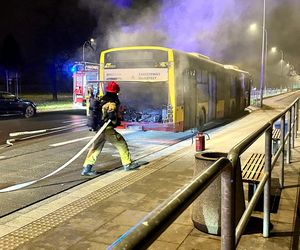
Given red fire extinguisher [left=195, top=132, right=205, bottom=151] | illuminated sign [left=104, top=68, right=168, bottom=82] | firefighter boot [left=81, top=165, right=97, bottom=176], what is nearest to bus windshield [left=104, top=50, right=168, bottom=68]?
illuminated sign [left=104, top=68, right=168, bottom=82]

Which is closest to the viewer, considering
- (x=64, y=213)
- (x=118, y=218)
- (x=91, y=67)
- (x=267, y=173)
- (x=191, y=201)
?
(x=191, y=201)

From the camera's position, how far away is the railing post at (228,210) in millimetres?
2237

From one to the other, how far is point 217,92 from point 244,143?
45.6ft

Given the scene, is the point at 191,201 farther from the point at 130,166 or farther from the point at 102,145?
the point at 130,166

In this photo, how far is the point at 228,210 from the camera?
2.28 m

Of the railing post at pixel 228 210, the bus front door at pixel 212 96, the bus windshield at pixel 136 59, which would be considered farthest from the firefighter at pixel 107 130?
the bus front door at pixel 212 96

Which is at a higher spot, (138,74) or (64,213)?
(138,74)

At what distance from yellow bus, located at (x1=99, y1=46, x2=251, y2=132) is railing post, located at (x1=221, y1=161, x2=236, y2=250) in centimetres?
961

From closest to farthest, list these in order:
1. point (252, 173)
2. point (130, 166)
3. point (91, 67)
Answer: point (252, 173) → point (130, 166) → point (91, 67)

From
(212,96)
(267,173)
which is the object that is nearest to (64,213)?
(267,173)

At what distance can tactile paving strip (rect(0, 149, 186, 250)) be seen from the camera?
409cm

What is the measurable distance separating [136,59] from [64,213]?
833 centimetres

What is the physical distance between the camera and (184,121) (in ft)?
41.5

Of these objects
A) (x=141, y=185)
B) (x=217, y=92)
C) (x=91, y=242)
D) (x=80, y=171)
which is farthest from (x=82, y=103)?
(x=91, y=242)
